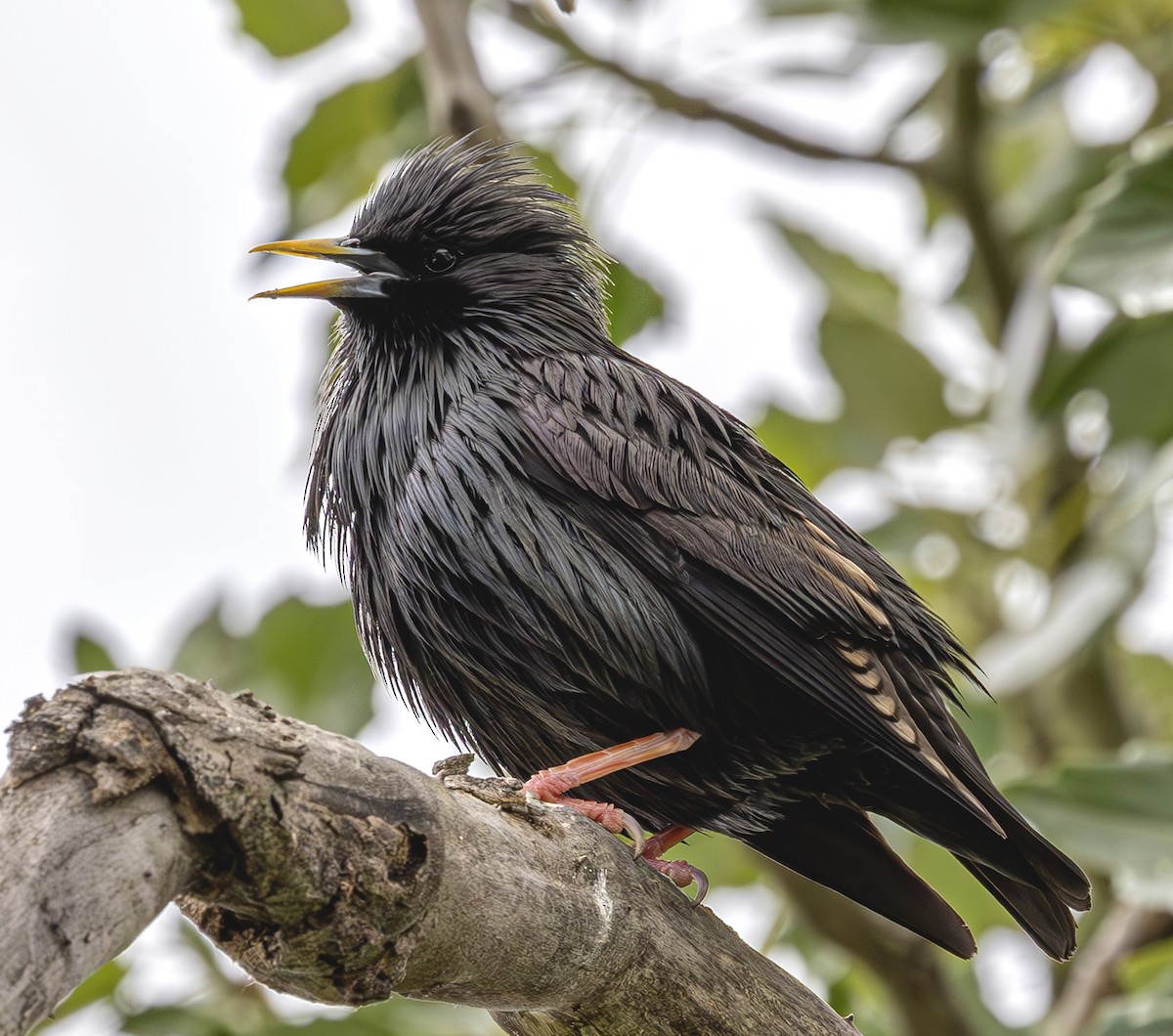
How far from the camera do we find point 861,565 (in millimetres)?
3318

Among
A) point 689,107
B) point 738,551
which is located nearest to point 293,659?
point 738,551

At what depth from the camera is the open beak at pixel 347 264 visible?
327cm

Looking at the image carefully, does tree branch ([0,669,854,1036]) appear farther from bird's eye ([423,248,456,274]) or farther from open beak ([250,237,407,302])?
bird's eye ([423,248,456,274])

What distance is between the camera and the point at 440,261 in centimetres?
359

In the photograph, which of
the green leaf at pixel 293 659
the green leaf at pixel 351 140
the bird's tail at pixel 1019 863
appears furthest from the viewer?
the green leaf at pixel 351 140

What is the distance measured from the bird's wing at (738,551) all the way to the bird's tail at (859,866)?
0.26 metres

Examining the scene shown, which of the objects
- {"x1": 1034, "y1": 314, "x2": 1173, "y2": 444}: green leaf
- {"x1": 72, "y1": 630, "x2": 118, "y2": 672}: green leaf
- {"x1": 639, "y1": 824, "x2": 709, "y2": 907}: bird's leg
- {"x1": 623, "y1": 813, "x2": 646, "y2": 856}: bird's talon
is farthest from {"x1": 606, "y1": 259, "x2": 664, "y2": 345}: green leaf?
{"x1": 623, "y1": 813, "x2": 646, "y2": 856}: bird's talon

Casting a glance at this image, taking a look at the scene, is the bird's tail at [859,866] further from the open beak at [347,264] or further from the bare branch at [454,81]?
the bare branch at [454,81]

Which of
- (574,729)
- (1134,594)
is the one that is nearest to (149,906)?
(574,729)

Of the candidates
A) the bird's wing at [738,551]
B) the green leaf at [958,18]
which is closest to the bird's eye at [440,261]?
the bird's wing at [738,551]

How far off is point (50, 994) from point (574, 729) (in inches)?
62.0

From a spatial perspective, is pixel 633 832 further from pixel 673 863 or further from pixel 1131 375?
pixel 1131 375

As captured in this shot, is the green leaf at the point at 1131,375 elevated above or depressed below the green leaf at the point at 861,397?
above

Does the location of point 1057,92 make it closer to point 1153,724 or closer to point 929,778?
point 1153,724
